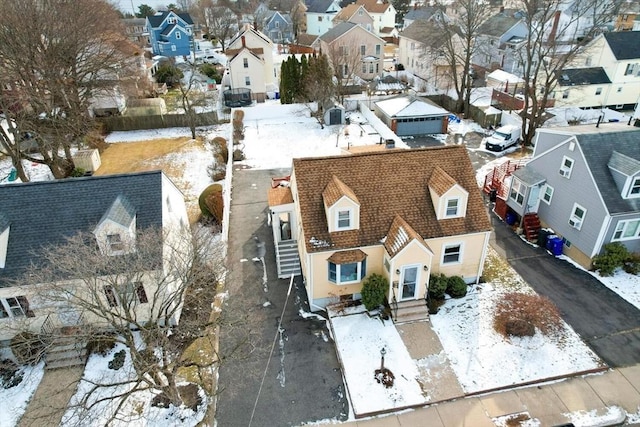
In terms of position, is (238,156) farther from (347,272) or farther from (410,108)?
(347,272)

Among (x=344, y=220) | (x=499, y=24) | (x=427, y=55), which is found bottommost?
(x=344, y=220)

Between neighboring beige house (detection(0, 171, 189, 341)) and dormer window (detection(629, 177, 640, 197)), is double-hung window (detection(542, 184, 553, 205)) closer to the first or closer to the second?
dormer window (detection(629, 177, 640, 197))

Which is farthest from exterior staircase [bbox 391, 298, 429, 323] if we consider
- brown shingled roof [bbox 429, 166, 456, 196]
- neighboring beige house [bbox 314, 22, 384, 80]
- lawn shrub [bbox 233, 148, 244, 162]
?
neighboring beige house [bbox 314, 22, 384, 80]

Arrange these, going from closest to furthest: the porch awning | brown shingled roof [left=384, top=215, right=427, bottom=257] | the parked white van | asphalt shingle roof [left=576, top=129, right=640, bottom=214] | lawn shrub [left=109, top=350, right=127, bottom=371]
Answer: lawn shrub [left=109, top=350, right=127, bottom=371] → brown shingled roof [left=384, top=215, right=427, bottom=257] → the porch awning → asphalt shingle roof [left=576, top=129, right=640, bottom=214] → the parked white van

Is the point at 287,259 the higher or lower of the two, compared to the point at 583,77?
lower

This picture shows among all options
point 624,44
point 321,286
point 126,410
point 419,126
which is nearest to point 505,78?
point 624,44

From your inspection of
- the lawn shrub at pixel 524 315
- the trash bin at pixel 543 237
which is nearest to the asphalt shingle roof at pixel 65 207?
the lawn shrub at pixel 524 315
